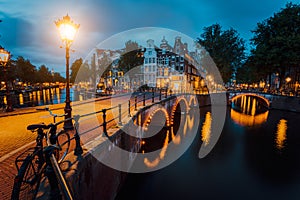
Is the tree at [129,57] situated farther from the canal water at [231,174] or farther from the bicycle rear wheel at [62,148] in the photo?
the bicycle rear wheel at [62,148]

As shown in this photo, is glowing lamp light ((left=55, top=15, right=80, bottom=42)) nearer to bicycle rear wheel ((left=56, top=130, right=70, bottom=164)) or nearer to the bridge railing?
the bridge railing

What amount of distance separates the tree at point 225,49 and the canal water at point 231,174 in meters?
21.4

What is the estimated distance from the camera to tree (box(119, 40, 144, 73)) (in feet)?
116

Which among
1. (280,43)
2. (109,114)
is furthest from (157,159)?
(280,43)

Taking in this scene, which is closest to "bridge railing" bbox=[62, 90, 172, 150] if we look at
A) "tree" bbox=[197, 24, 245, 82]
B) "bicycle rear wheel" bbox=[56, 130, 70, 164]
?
"bicycle rear wheel" bbox=[56, 130, 70, 164]

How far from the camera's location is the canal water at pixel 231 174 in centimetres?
946

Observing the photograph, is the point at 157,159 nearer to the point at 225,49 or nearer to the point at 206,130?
the point at 206,130

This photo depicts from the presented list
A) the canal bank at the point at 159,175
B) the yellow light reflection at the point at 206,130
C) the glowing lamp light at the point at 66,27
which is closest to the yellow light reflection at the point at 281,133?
the canal bank at the point at 159,175

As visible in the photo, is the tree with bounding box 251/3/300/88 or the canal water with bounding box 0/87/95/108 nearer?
the canal water with bounding box 0/87/95/108

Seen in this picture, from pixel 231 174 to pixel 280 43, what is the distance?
Answer: 97.5ft

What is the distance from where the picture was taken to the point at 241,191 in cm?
972

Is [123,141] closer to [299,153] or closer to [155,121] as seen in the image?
[155,121]

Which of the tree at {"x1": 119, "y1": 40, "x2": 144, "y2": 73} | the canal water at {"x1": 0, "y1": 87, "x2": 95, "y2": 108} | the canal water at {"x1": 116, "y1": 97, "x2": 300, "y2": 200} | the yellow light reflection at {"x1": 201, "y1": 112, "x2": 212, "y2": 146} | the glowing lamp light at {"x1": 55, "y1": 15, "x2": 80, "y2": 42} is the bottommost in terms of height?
the canal water at {"x1": 116, "y1": 97, "x2": 300, "y2": 200}

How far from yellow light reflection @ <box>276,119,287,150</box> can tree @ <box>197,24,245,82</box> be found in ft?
53.8
